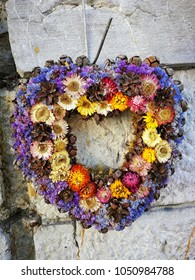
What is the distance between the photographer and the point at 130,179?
117cm

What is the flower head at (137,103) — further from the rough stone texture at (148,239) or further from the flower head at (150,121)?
the rough stone texture at (148,239)

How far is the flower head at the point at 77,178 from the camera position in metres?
1.17

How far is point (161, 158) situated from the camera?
117 cm

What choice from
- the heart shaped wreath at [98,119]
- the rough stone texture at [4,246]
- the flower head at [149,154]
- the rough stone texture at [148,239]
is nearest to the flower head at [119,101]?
the heart shaped wreath at [98,119]

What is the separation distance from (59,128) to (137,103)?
0.23 m

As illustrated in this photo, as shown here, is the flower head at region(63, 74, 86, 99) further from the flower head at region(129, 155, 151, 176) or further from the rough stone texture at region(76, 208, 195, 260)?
the rough stone texture at region(76, 208, 195, 260)

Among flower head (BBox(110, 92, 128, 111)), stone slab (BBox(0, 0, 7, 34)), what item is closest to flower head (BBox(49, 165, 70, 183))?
flower head (BBox(110, 92, 128, 111))

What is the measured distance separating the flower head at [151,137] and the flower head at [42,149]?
273mm

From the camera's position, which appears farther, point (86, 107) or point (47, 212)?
point (47, 212)

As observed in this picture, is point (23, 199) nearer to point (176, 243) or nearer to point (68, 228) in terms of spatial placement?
point (68, 228)

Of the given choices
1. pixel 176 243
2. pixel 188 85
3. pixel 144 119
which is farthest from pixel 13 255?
pixel 188 85

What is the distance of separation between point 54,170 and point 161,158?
1.01ft

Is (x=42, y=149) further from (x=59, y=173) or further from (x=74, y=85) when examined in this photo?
(x=74, y=85)

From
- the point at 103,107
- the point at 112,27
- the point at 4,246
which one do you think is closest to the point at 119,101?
the point at 103,107
